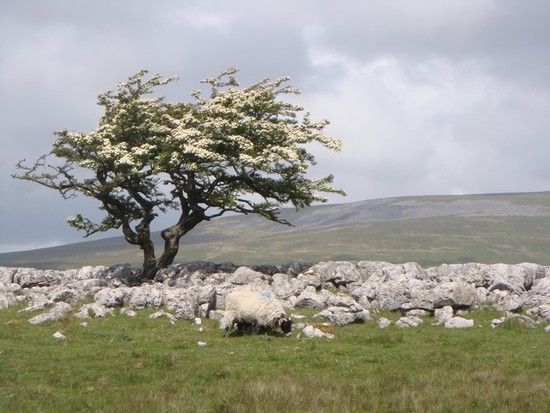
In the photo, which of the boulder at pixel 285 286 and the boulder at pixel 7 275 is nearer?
the boulder at pixel 285 286

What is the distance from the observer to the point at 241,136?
45625 mm

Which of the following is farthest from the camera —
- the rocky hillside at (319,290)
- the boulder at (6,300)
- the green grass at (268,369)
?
the boulder at (6,300)

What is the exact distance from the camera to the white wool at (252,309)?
2847 centimetres

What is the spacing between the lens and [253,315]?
93.6ft

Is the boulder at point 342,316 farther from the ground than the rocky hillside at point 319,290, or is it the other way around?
the rocky hillside at point 319,290

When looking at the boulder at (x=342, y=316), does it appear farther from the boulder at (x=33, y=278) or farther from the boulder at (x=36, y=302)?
the boulder at (x=33, y=278)

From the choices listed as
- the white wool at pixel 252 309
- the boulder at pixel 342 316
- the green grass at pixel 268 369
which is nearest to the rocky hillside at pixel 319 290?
the boulder at pixel 342 316

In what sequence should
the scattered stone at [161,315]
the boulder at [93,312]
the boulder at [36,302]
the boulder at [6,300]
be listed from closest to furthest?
the boulder at [93,312] → the scattered stone at [161,315] → the boulder at [36,302] → the boulder at [6,300]

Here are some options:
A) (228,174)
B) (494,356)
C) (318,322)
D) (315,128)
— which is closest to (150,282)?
(228,174)

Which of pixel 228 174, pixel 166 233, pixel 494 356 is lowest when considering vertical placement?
pixel 494 356

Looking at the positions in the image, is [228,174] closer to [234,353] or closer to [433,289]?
[433,289]

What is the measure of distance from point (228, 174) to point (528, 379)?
31.6 m

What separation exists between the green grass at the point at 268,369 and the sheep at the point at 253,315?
929 mm

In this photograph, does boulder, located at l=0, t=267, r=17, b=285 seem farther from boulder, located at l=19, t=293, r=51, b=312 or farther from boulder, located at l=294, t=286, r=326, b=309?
boulder, located at l=294, t=286, r=326, b=309
